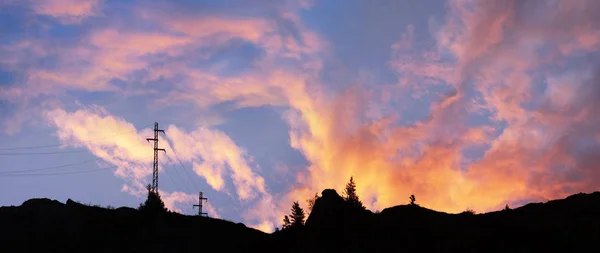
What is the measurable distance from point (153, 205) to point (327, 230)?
1061 inches

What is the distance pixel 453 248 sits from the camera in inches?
2137

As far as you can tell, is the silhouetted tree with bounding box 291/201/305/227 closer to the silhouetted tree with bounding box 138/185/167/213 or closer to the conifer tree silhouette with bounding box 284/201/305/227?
the conifer tree silhouette with bounding box 284/201/305/227

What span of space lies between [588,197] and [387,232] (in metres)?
20.3

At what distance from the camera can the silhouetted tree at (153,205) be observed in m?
77.8

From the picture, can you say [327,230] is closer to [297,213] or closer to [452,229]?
[452,229]

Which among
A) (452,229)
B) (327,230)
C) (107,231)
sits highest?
(107,231)

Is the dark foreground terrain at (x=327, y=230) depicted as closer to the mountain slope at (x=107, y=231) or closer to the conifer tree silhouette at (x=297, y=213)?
the mountain slope at (x=107, y=231)

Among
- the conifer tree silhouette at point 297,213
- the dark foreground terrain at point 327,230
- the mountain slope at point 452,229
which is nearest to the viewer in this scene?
the mountain slope at point 452,229

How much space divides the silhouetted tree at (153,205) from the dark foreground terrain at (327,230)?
1749mm

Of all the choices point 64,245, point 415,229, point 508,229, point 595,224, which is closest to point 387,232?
point 415,229

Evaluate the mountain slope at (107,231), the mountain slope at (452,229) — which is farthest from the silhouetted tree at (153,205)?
the mountain slope at (452,229)

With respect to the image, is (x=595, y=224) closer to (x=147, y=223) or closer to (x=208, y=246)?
(x=208, y=246)

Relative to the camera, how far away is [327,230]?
64250mm

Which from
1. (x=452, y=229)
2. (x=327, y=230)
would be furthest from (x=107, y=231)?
(x=452, y=229)
